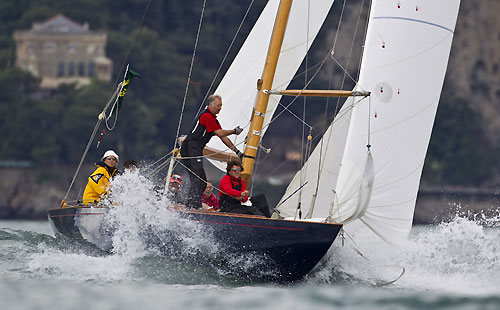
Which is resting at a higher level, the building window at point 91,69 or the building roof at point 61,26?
the building roof at point 61,26

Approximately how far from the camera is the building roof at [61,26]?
49.3 metres

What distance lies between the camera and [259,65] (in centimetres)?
1045

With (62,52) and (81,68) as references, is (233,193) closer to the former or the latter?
(81,68)

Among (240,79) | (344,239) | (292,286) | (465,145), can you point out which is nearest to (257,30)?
(240,79)

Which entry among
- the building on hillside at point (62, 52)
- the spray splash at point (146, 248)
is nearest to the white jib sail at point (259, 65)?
the spray splash at point (146, 248)

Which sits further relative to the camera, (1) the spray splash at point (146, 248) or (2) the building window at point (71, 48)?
(2) the building window at point (71, 48)

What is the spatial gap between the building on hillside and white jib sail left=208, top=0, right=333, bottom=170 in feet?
123

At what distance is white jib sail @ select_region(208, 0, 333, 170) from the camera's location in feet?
33.9

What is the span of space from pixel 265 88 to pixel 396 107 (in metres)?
1.28

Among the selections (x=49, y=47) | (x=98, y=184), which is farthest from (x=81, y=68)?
(x=98, y=184)

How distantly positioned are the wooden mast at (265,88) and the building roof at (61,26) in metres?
40.5

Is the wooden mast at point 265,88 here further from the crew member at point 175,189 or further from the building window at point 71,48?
the building window at point 71,48

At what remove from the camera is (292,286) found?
862 cm

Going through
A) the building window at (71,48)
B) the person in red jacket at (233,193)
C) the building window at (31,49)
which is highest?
the building window at (71,48)
